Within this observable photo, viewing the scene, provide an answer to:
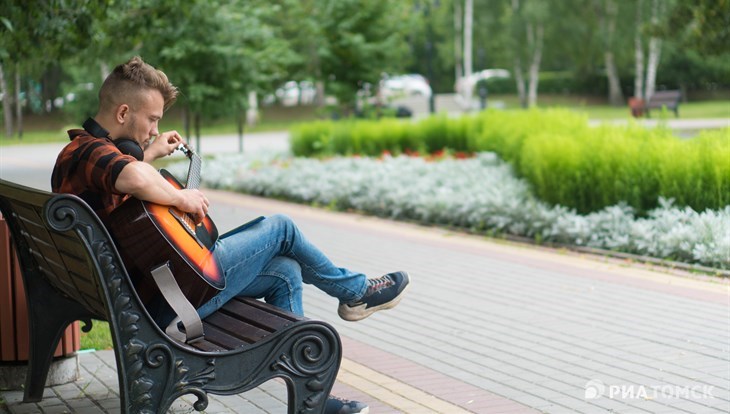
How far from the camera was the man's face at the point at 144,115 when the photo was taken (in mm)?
4008

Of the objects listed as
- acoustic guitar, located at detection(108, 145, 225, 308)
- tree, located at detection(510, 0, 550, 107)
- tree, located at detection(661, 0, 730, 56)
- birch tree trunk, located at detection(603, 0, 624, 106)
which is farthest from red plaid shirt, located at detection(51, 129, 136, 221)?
tree, located at detection(510, 0, 550, 107)

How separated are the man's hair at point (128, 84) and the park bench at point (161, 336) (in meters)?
0.50

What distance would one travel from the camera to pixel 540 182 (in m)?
10.6

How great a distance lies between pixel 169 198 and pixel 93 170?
1.06 ft

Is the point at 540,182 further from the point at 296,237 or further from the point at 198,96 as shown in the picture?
the point at 198,96

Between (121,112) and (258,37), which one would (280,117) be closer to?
(258,37)

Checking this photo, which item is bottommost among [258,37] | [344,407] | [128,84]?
[344,407]

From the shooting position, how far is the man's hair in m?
3.97

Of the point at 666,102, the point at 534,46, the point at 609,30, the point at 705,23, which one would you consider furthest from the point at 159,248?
the point at 534,46

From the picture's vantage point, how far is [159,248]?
12.1ft

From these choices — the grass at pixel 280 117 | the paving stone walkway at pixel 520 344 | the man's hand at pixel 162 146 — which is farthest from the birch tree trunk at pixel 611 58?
the man's hand at pixel 162 146

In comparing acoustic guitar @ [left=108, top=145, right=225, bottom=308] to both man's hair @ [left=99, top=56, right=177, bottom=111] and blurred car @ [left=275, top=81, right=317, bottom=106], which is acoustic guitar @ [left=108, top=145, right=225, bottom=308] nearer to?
man's hair @ [left=99, top=56, right=177, bottom=111]

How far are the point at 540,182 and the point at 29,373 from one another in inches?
272

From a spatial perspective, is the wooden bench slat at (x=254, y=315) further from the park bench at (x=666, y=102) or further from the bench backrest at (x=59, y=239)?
the park bench at (x=666, y=102)
